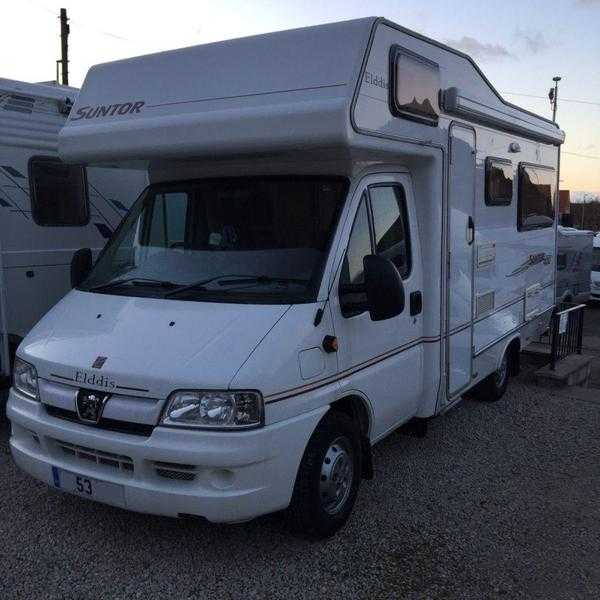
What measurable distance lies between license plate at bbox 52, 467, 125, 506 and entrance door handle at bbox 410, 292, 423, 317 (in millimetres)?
2317

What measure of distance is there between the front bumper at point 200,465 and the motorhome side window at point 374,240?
78 centimetres

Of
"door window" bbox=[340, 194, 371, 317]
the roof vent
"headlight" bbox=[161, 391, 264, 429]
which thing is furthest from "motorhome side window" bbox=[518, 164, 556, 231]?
the roof vent

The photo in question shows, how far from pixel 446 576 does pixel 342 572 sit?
22.5 inches

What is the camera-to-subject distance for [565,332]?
335 inches

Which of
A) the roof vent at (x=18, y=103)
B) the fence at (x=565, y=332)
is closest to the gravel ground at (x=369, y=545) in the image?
the fence at (x=565, y=332)

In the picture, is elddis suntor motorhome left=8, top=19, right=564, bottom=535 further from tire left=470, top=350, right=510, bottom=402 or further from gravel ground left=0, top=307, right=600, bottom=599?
tire left=470, top=350, right=510, bottom=402

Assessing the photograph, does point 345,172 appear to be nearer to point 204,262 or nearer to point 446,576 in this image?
point 204,262

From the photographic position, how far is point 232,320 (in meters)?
3.72

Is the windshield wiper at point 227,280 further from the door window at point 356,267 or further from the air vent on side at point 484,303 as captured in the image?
the air vent on side at point 484,303

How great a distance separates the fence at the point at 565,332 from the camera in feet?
26.4

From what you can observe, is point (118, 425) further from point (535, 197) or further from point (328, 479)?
point (535, 197)

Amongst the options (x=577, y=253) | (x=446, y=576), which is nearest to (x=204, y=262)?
(x=446, y=576)

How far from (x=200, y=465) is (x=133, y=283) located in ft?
4.74


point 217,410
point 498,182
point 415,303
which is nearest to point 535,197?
point 498,182
